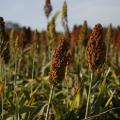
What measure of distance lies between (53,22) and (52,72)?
280 cm

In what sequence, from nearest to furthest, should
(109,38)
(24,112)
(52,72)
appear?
(52,72) < (24,112) < (109,38)

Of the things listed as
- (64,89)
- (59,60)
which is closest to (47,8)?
(64,89)

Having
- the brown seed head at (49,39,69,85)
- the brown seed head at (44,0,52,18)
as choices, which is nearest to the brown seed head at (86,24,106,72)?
the brown seed head at (49,39,69,85)

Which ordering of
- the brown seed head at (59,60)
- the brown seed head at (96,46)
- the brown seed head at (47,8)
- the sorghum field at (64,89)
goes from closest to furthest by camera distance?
1. the brown seed head at (59,60)
2. the sorghum field at (64,89)
3. the brown seed head at (96,46)
4. the brown seed head at (47,8)

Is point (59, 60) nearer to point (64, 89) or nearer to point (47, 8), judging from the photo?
point (64, 89)

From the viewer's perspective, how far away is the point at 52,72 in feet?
15.5

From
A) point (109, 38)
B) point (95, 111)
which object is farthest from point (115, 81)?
point (95, 111)

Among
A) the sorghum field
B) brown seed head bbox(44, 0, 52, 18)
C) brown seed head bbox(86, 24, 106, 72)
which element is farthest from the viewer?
brown seed head bbox(44, 0, 52, 18)

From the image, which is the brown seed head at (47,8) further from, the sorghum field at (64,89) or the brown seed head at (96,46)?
the brown seed head at (96,46)

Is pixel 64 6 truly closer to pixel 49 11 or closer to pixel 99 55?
pixel 49 11

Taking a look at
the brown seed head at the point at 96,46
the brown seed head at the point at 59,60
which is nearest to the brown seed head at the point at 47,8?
the brown seed head at the point at 96,46

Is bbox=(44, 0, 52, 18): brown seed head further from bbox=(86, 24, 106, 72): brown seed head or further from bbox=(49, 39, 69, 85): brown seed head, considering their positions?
bbox=(49, 39, 69, 85): brown seed head

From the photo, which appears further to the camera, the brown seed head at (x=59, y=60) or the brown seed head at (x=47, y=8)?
the brown seed head at (x=47, y=8)

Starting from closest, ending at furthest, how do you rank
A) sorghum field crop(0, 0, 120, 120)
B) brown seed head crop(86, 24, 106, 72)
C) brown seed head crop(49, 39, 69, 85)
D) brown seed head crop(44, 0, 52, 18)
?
brown seed head crop(49, 39, 69, 85) < sorghum field crop(0, 0, 120, 120) < brown seed head crop(86, 24, 106, 72) < brown seed head crop(44, 0, 52, 18)
